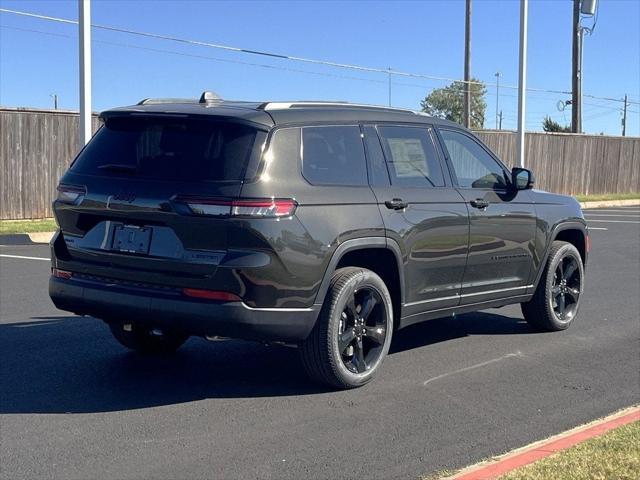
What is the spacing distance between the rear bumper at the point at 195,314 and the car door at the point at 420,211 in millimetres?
1071

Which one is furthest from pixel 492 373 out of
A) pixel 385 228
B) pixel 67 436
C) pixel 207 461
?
pixel 67 436

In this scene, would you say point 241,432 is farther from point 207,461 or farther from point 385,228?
point 385,228

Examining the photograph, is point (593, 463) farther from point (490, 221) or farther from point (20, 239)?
point (20, 239)

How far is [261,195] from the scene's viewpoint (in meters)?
5.37

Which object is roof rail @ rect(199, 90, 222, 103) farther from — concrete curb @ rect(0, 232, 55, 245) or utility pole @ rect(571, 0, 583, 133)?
utility pole @ rect(571, 0, 583, 133)

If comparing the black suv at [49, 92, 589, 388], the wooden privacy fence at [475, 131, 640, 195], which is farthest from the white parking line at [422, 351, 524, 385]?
the wooden privacy fence at [475, 131, 640, 195]

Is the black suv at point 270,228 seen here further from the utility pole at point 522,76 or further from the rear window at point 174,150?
the utility pole at point 522,76

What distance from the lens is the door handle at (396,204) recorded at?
20.5 ft

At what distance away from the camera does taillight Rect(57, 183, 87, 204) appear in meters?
5.87

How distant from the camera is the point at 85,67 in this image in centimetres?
1584

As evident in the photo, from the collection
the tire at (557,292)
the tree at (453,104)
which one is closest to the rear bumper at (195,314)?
the tire at (557,292)

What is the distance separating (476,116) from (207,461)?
78.5 m

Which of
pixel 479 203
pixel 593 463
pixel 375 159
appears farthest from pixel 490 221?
pixel 593 463

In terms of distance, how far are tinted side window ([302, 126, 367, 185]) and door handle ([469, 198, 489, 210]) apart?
47.7 inches
